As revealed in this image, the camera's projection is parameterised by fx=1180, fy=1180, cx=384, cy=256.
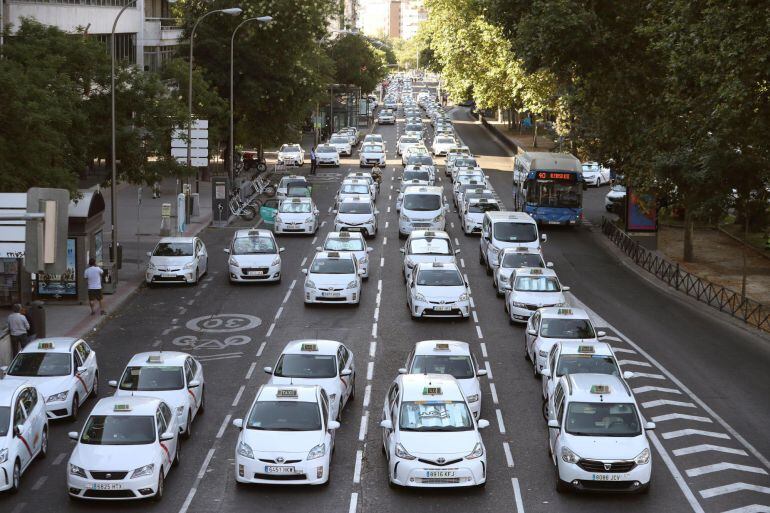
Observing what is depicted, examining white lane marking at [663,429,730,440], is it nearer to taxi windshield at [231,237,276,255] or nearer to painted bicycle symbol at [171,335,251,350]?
painted bicycle symbol at [171,335,251,350]

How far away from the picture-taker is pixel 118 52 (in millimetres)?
63312

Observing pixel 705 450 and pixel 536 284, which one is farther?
pixel 536 284

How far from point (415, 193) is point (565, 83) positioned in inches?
731

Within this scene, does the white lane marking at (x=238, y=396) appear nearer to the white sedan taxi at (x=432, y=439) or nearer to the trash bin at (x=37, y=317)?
the white sedan taxi at (x=432, y=439)

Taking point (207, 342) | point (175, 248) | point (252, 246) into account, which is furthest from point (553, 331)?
point (175, 248)

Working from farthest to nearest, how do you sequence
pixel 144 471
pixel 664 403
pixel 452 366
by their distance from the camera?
pixel 664 403, pixel 452 366, pixel 144 471

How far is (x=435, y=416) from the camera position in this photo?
2069 cm

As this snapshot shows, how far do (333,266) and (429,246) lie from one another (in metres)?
4.87

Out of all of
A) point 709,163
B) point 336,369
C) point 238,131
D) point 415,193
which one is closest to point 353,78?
point 238,131

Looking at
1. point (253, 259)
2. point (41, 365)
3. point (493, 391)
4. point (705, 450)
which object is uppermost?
point (253, 259)

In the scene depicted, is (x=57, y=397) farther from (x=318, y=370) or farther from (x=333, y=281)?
(x=333, y=281)

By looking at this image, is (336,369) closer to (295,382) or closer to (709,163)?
(295,382)

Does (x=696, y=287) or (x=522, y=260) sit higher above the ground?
(x=522, y=260)

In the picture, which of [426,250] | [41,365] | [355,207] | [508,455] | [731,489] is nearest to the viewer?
[731,489]
